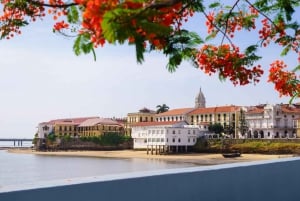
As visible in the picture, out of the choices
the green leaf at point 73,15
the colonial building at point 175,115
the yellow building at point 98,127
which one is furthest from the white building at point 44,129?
the green leaf at point 73,15

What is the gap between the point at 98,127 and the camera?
10881 cm

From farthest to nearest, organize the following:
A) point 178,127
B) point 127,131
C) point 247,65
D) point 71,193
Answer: point 127,131 < point 178,127 < point 247,65 < point 71,193

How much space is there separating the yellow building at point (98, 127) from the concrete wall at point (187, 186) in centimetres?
10156

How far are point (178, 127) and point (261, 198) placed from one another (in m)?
79.9

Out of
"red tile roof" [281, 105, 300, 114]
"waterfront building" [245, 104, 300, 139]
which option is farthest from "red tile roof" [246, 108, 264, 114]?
"red tile roof" [281, 105, 300, 114]

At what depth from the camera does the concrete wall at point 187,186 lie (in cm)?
400

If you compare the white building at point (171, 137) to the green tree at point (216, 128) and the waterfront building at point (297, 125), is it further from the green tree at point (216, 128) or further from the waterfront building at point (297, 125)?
the waterfront building at point (297, 125)

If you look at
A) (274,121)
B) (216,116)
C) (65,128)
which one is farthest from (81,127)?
(274,121)

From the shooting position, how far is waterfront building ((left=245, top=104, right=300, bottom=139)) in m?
84.9

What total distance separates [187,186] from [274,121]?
82.2 meters

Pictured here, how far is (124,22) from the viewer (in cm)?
249

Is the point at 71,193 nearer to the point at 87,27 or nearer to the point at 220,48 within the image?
the point at 87,27

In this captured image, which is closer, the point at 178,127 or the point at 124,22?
the point at 124,22

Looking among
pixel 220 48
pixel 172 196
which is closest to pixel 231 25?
pixel 220 48
